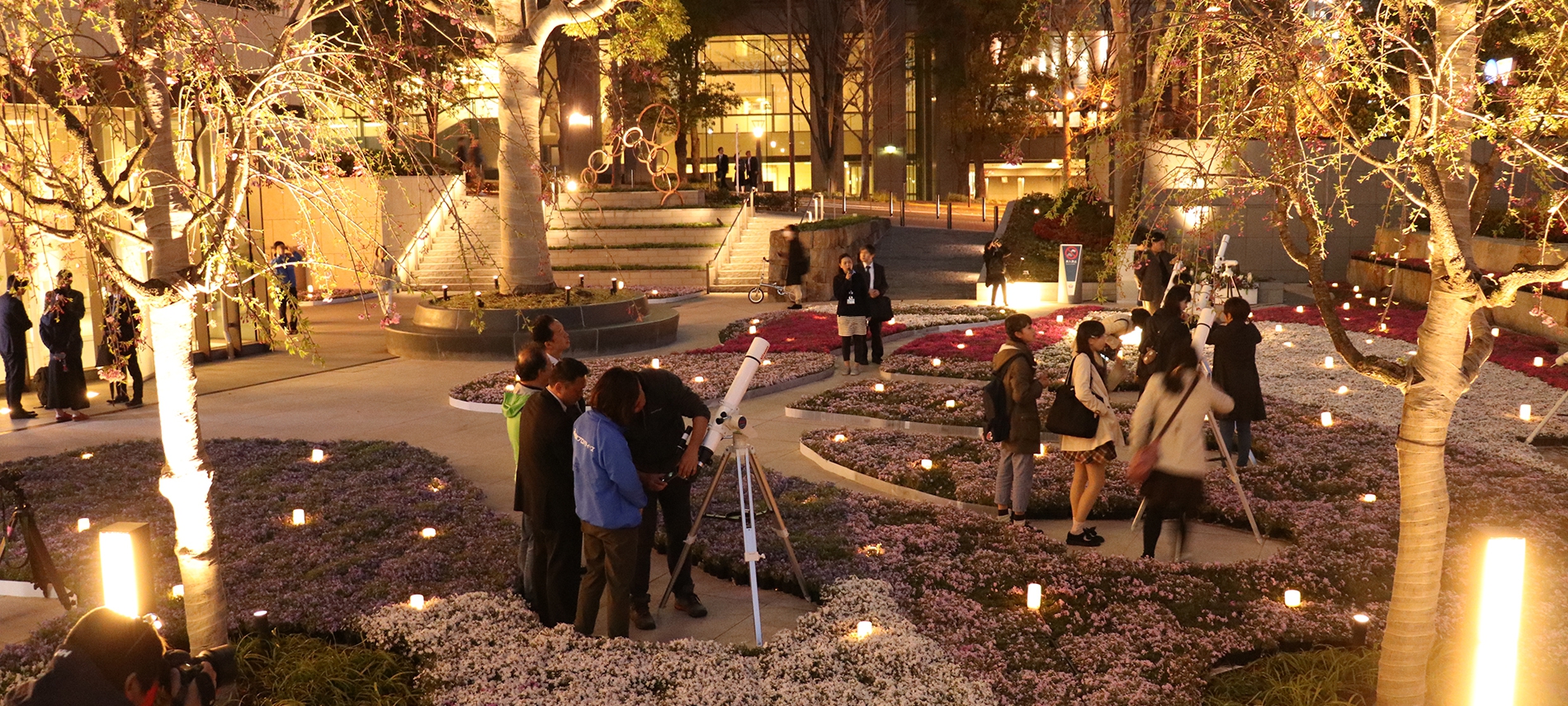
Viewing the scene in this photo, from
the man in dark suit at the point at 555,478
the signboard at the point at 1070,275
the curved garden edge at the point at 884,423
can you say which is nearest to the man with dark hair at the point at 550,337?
the man in dark suit at the point at 555,478

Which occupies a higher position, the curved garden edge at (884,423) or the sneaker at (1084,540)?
the curved garden edge at (884,423)

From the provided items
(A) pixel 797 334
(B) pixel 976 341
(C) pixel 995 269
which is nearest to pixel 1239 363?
(B) pixel 976 341

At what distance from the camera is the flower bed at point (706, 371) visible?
15.1m

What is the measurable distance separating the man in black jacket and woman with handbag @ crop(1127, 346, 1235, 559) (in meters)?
2.89

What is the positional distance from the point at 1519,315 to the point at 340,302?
79.7 feet

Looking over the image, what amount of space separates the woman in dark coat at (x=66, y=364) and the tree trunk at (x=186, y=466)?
29.9 feet

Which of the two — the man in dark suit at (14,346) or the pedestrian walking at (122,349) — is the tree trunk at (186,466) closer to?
the pedestrian walking at (122,349)

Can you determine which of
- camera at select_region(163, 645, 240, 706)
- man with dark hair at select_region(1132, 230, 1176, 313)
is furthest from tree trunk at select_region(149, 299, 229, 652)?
man with dark hair at select_region(1132, 230, 1176, 313)

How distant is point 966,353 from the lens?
56.5 ft

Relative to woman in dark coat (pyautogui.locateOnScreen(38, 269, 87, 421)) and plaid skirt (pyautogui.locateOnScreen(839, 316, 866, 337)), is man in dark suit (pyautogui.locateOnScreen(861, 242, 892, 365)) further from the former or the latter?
woman in dark coat (pyautogui.locateOnScreen(38, 269, 87, 421))

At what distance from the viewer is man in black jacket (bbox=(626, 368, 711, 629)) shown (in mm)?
7102

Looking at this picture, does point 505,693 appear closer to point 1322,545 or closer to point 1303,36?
point 1303,36

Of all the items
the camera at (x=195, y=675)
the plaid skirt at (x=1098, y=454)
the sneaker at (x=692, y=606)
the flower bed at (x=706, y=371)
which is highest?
the camera at (x=195, y=675)

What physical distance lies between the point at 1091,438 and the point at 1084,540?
31.3 inches
